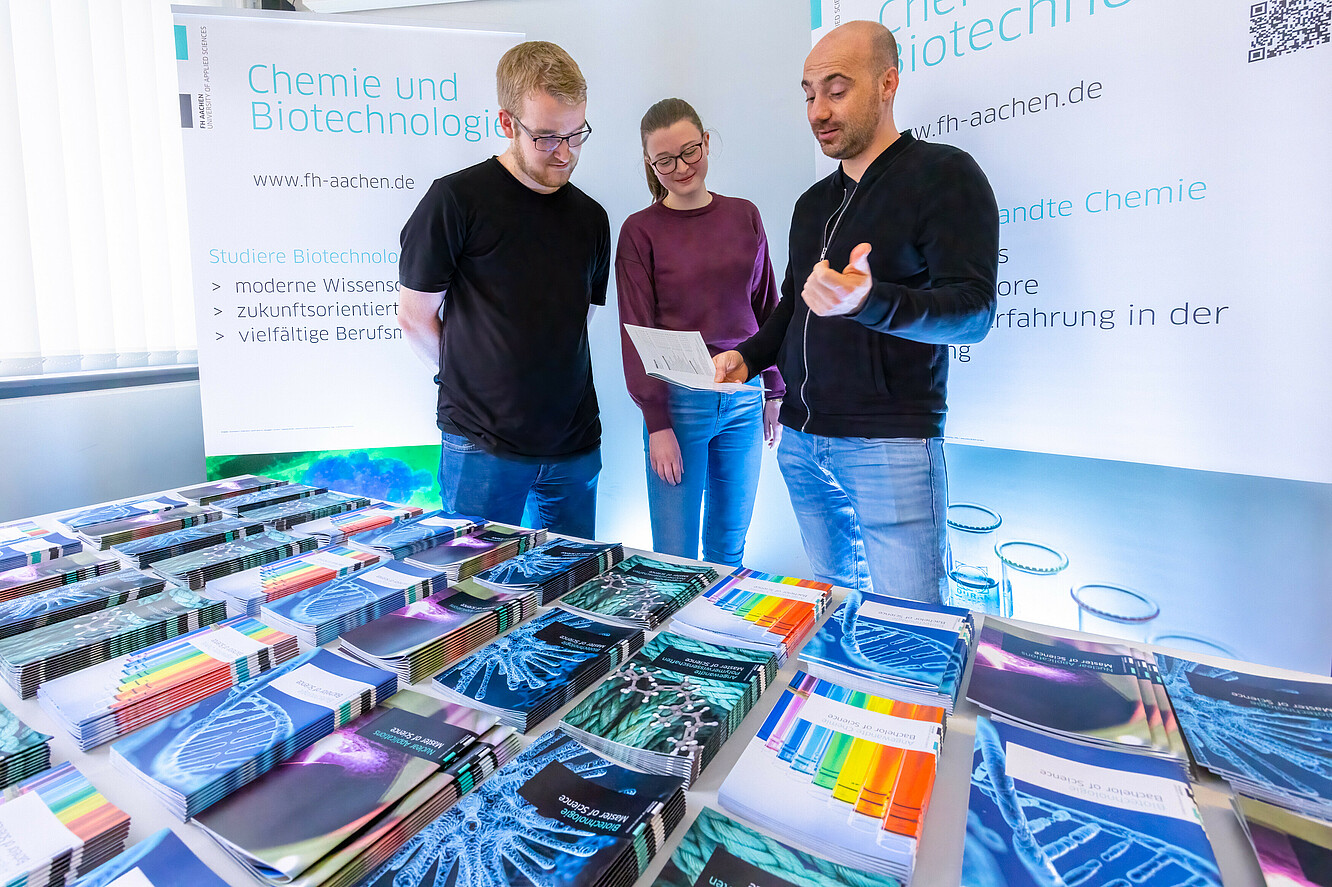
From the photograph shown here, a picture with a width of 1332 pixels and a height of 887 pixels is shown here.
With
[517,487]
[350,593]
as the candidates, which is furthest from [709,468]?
[350,593]

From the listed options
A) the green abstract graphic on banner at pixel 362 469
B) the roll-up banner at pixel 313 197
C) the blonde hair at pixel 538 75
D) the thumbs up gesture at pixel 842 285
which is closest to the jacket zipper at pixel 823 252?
the thumbs up gesture at pixel 842 285

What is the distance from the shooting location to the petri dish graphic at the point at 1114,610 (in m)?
1.98

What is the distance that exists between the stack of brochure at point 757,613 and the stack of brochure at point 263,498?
41.0 inches

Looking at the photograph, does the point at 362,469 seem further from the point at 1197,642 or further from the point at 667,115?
the point at 1197,642

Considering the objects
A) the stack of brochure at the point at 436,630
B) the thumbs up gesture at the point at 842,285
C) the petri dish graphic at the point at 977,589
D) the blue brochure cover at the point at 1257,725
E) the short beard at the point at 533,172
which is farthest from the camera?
the petri dish graphic at the point at 977,589

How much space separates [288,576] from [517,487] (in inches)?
30.4

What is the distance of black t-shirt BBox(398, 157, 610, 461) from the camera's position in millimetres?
1710

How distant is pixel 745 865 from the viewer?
54 centimetres

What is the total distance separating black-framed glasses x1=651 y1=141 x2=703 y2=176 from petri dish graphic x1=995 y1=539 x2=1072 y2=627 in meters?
1.58

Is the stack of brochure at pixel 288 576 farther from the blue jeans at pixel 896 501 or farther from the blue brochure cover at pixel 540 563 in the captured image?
the blue jeans at pixel 896 501

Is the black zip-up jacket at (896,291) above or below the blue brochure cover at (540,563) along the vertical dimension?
above

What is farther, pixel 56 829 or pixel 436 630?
pixel 436 630

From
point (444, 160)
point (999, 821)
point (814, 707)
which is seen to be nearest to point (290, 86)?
point (444, 160)

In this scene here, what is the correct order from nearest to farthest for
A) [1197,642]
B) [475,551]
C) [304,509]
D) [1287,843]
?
1. [1287,843]
2. [475,551]
3. [304,509]
4. [1197,642]
